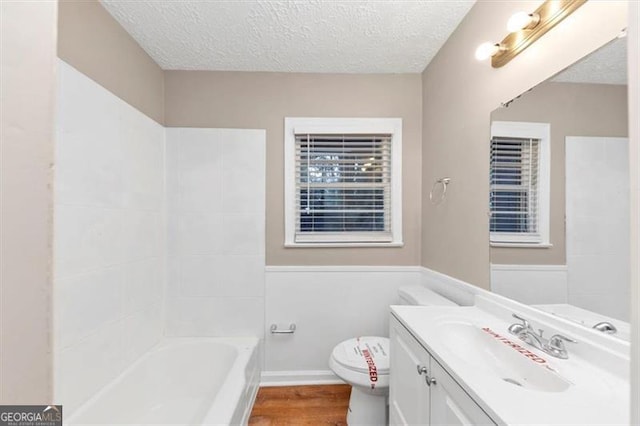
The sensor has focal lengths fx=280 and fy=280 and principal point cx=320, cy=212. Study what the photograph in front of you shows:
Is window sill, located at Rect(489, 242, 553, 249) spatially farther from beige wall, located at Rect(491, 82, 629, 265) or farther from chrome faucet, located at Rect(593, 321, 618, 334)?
chrome faucet, located at Rect(593, 321, 618, 334)

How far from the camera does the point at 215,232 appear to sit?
220 cm

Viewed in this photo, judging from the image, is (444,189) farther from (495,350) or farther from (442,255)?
(495,350)

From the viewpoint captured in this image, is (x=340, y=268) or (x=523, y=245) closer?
(x=523, y=245)

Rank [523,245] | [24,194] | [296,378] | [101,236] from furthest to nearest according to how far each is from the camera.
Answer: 1. [296,378]
2. [101,236]
3. [523,245]
4. [24,194]

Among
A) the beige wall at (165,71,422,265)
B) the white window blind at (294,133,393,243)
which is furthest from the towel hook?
the white window blind at (294,133,393,243)

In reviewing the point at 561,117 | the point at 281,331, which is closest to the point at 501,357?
the point at 561,117

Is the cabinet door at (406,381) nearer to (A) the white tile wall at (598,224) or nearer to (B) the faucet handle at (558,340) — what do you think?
(B) the faucet handle at (558,340)

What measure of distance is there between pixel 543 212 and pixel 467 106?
77 cm

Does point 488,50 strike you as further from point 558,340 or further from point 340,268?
point 340,268

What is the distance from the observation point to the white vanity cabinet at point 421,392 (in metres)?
0.83

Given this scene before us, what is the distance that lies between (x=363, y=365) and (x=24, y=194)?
1.66m

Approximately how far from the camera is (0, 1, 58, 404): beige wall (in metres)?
0.30

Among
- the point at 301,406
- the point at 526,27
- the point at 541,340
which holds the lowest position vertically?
the point at 301,406

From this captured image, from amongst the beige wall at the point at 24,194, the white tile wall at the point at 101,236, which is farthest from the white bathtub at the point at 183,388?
the beige wall at the point at 24,194
